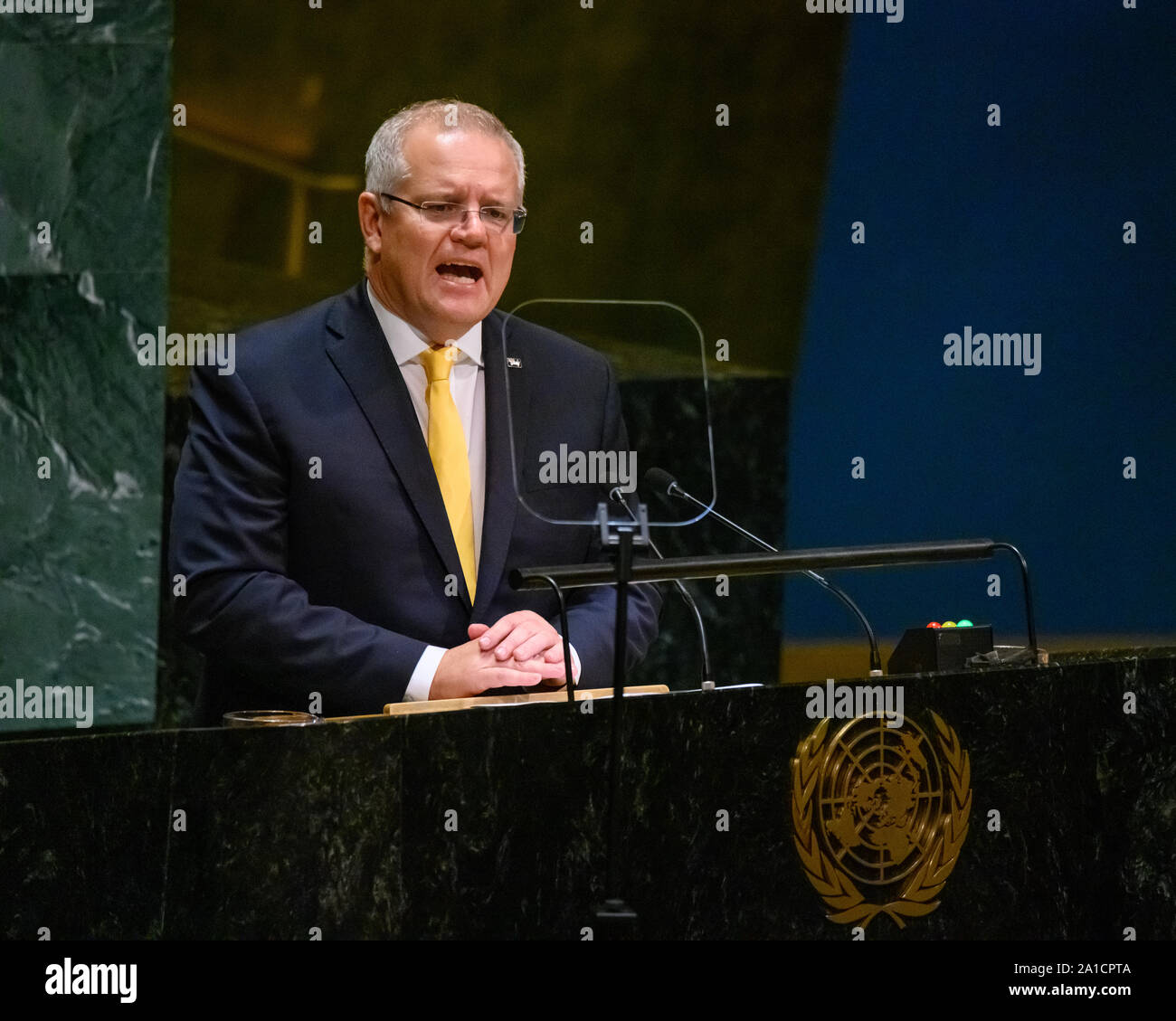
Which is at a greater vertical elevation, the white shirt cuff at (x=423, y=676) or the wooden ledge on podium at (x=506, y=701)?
the white shirt cuff at (x=423, y=676)

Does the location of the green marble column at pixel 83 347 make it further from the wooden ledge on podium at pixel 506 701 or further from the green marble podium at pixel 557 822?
the green marble podium at pixel 557 822

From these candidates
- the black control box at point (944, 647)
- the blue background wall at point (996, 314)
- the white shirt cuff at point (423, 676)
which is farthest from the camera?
the blue background wall at point (996, 314)

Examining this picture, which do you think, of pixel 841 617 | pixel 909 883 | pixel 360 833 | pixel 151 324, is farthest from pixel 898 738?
pixel 151 324

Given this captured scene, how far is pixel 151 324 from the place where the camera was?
4.30m

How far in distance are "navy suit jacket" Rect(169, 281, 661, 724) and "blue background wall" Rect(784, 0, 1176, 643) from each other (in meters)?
1.67

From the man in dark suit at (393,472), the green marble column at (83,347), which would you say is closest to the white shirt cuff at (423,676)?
the man in dark suit at (393,472)

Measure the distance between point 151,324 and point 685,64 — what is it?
1.62 metres

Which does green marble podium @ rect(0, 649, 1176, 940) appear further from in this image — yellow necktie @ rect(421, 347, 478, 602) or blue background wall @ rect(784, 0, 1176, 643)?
blue background wall @ rect(784, 0, 1176, 643)

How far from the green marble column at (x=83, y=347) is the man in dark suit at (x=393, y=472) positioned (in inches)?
50.6

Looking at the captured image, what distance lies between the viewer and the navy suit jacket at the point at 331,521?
9.61 feet

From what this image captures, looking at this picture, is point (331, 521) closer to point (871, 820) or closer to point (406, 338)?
point (406, 338)

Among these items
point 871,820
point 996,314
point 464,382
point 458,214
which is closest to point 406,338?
point 464,382

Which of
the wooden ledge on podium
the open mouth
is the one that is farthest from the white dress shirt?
the wooden ledge on podium

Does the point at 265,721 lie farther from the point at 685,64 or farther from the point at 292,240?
the point at 685,64
